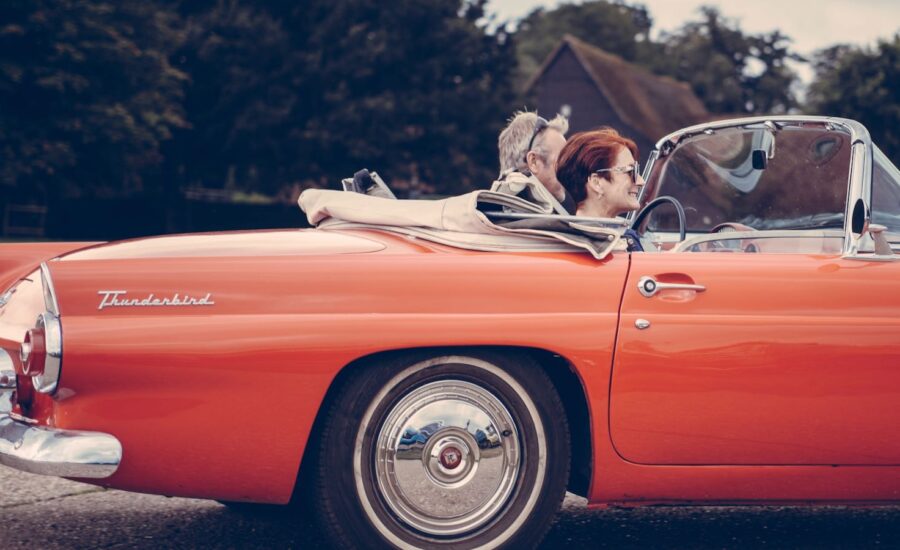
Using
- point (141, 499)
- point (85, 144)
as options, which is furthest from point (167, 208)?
point (141, 499)

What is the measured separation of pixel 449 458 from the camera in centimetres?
317

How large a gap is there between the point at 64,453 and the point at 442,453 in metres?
0.99

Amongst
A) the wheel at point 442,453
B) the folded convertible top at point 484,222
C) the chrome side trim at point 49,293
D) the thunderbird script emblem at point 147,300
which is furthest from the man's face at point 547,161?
the chrome side trim at point 49,293

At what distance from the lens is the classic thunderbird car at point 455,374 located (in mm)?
3041

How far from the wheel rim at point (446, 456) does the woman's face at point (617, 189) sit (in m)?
1.13

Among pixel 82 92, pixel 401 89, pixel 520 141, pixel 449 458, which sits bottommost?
pixel 449 458

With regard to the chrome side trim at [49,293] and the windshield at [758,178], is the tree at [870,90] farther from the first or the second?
the chrome side trim at [49,293]

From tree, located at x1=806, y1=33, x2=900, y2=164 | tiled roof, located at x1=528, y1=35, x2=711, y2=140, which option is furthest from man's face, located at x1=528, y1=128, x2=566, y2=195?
tiled roof, located at x1=528, y1=35, x2=711, y2=140

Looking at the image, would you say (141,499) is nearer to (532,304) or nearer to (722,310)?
(532,304)

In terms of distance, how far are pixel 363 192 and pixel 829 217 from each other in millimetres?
1676

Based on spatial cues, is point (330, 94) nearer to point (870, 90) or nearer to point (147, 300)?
point (870, 90)

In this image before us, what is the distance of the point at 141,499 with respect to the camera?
429 centimetres

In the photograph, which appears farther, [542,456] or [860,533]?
[860,533]

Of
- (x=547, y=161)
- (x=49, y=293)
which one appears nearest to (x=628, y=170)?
(x=547, y=161)
